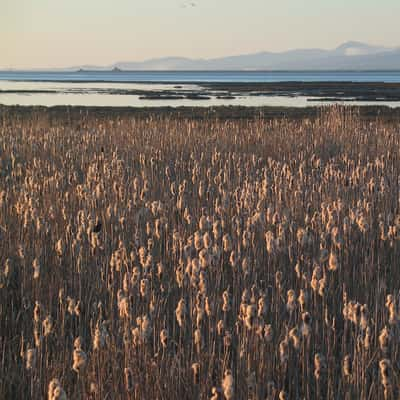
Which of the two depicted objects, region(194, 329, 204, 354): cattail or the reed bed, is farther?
the reed bed

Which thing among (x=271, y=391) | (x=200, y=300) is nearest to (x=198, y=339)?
(x=271, y=391)

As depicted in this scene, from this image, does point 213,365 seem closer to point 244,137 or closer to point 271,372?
point 271,372

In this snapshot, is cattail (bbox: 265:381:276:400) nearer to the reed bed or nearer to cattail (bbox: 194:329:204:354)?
the reed bed

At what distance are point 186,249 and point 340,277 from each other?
4.56 ft

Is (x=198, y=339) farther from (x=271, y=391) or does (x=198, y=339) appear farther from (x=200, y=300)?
(x=200, y=300)

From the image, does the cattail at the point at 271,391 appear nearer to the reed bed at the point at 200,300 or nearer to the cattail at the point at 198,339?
the reed bed at the point at 200,300

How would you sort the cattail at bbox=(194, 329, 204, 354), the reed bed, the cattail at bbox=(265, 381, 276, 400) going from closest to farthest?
the cattail at bbox=(265, 381, 276, 400) < the cattail at bbox=(194, 329, 204, 354) < the reed bed

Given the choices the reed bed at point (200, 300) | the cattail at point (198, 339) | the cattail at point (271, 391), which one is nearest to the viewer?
the cattail at point (271, 391)

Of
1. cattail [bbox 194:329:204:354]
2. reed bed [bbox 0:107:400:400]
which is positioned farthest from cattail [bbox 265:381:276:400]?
cattail [bbox 194:329:204:354]

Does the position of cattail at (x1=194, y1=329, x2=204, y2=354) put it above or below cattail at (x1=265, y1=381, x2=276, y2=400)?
above

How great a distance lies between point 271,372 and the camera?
3.37 meters

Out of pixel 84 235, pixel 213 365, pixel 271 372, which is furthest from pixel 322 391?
pixel 84 235

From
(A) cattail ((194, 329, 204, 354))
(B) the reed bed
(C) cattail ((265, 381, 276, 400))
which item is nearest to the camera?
(C) cattail ((265, 381, 276, 400))

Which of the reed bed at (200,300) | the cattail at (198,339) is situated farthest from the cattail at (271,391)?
the cattail at (198,339)
